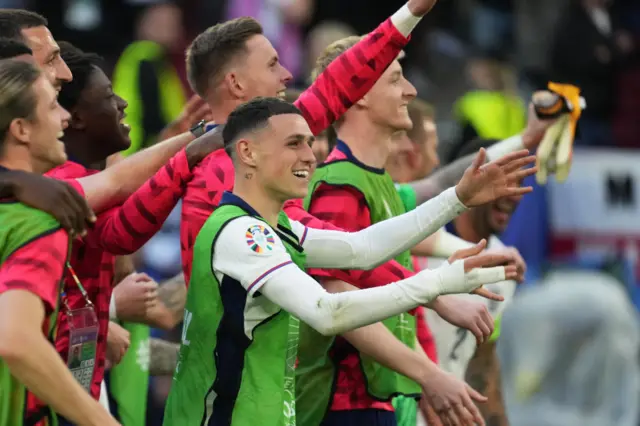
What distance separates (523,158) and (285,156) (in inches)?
29.6

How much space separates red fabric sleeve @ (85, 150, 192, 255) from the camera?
5211 millimetres

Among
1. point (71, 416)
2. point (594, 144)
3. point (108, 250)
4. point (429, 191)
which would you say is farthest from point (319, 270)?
point (594, 144)

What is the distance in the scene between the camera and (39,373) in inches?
158

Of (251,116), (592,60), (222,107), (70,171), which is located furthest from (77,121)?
(592,60)

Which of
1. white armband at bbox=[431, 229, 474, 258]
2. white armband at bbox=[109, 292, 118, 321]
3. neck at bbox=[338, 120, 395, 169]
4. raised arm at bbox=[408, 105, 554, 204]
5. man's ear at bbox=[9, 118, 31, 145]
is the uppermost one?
man's ear at bbox=[9, 118, 31, 145]

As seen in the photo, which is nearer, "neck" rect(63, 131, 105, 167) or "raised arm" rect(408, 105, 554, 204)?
"neck" rect(63, 131, 105, 167)

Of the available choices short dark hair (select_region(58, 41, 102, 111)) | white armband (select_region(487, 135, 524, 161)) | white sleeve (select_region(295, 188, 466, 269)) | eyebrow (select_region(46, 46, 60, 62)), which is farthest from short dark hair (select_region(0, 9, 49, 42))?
white armband (select_region(487, 135, 524, 161))

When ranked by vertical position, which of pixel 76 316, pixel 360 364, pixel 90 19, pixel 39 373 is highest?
pixel 39 373

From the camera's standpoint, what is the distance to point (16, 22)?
212 inches

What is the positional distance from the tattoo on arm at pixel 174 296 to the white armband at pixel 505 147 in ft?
4.84

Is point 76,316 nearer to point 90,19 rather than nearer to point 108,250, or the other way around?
point 108,250

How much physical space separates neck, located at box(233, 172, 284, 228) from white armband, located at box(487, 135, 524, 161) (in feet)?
7.15

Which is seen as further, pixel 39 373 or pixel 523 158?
pixel 523 158

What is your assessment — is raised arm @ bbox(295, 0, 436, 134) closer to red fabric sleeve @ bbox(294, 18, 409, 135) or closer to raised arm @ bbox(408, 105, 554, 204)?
red fabric sleeve @ bbox(294, 18, 409, 135)
